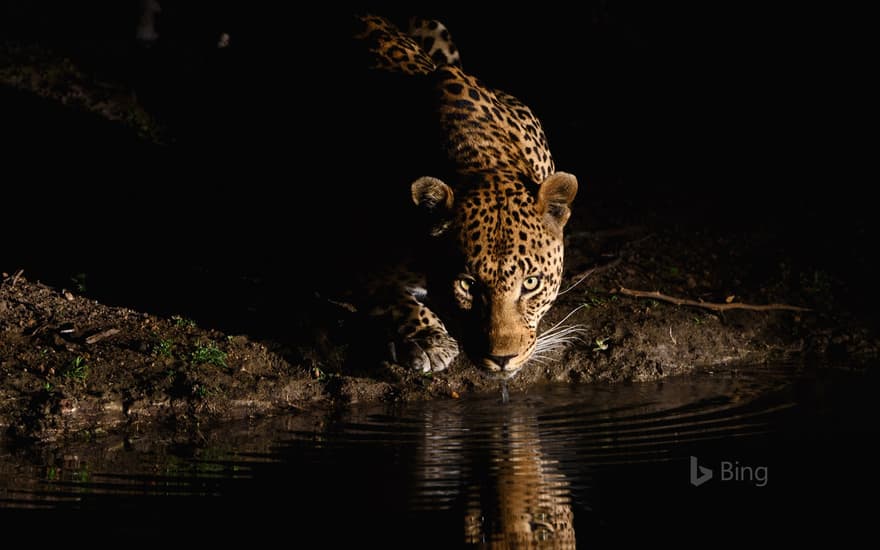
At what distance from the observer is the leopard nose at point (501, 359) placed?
6539 mm

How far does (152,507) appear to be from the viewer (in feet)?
16.4

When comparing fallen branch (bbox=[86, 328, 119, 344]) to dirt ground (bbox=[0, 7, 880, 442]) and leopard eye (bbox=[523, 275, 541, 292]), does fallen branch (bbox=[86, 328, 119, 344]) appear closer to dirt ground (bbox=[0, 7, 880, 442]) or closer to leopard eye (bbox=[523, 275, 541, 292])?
dirt ground (bbox=[0, 7, 880, 442])

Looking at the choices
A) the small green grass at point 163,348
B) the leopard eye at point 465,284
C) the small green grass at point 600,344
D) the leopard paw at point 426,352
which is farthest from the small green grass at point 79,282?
the small green grass at point 600,344

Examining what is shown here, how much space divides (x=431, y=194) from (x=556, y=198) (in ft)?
2.41

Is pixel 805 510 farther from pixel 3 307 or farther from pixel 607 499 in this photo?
pixel 3 307

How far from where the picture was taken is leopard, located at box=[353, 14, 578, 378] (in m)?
6.68

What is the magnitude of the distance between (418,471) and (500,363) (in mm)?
1179

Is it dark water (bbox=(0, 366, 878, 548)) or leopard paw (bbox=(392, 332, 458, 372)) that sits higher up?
leopard paw (bbox=(392, 332, 458, 372))

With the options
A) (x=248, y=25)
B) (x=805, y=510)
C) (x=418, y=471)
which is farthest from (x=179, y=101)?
(x=805, y=510)

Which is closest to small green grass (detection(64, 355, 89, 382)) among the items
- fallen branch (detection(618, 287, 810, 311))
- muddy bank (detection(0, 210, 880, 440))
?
muddy bank (detection(0, 210, 880, 440))

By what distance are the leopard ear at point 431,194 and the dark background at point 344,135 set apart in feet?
2.90

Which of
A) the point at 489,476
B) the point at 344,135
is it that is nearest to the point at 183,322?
the point at 344,135

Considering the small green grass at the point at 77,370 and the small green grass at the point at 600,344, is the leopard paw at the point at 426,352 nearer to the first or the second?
the small green grass at the point at 600,344

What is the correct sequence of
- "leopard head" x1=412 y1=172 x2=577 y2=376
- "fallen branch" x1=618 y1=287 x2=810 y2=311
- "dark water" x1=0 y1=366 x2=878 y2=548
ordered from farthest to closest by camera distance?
1. "fallen branch" x1=618 y1=287 x2=810 y2=311
2. "leopard head" x1=412 y1=172 x2=577 y2=376
3. "dark water" x1=0 y1=366 x2=878 y2=548
